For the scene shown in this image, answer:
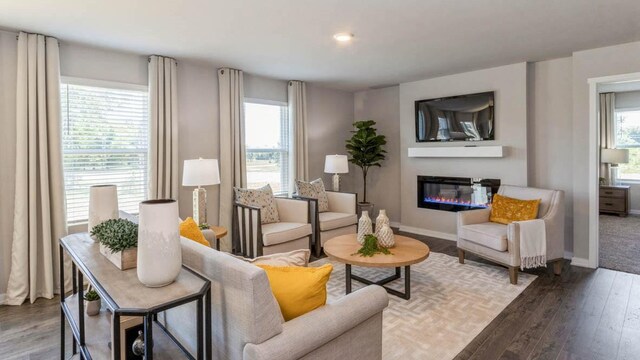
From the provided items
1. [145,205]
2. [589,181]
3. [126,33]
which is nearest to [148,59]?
[126,33]

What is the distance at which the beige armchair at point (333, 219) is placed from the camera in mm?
4430

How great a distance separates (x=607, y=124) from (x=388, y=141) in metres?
4.76

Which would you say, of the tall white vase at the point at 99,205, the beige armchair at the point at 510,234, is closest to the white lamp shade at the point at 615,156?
the beige armchair at the point at 510,234

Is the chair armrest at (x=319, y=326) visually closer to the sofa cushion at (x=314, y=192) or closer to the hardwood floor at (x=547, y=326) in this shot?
the hardwood floor at (x=547, y=326)

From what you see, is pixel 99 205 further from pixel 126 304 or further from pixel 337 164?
pixel 337 164

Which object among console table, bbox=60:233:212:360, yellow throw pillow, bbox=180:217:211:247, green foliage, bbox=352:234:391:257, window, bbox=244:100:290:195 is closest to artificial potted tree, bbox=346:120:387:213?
window, bbox=244:100:290:195

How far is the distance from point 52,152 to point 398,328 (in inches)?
137

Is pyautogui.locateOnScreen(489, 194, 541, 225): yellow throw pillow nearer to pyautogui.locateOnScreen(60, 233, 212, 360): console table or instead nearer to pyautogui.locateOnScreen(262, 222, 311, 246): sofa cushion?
pyautogui.locateOnScreen(262, 222, 311, 246): sofa cushion

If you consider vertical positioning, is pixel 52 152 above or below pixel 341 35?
below

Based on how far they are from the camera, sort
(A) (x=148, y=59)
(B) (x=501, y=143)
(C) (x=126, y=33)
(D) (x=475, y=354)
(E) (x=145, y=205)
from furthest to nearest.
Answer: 1. (B) (x=501, y=143)
2. (A) (x=148, y=59)
3. (C) (x=126, y=33)
4. (D) (x=475, y=354)
5. (E) (x=145, y=205)

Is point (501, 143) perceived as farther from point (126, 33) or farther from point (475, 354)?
point (126, 33)

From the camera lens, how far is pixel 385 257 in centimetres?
296

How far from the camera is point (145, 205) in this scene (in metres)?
1.42

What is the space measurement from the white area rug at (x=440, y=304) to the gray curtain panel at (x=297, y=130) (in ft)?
5.45
